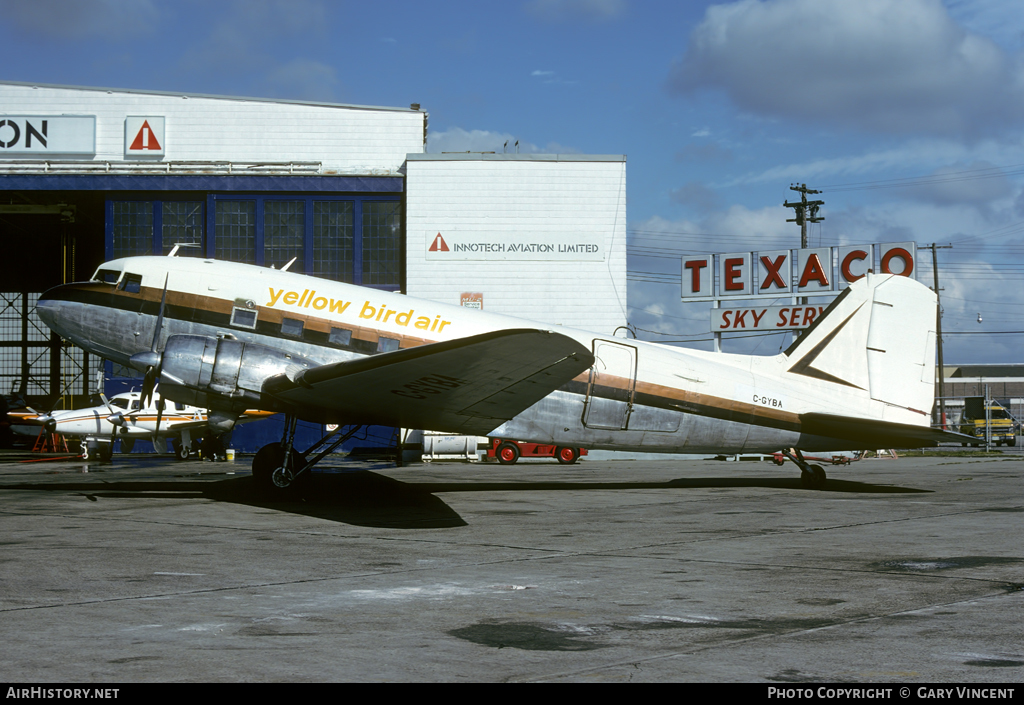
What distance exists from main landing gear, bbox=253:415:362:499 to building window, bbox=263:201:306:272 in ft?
78.9

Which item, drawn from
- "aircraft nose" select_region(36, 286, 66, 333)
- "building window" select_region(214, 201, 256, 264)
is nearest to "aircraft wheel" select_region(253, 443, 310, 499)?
"aircraft nose" select_region(36, 286, 66, 333)

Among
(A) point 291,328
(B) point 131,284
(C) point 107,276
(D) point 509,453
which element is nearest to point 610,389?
(A) point 291,328

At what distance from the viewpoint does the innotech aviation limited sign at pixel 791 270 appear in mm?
40219

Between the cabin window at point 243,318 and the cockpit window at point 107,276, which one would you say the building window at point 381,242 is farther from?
the cabin window at point 243,318

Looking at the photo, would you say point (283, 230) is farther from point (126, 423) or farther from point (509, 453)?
point (509, 453)

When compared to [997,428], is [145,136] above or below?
above

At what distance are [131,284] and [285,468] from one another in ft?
16.1

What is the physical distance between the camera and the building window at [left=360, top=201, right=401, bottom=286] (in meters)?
40.3

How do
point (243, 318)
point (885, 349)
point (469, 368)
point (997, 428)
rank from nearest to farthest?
1. point (469, 368)
2. point (243, 318)
3. point (885, 349)
4. point (997, 428)

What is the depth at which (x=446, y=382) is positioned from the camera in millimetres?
13438

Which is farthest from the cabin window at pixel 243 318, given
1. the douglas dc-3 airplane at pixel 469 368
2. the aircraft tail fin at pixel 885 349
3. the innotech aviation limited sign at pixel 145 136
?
the innotech aviation limited sign at pixel 145 136

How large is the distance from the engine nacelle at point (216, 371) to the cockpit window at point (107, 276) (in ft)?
8.55
